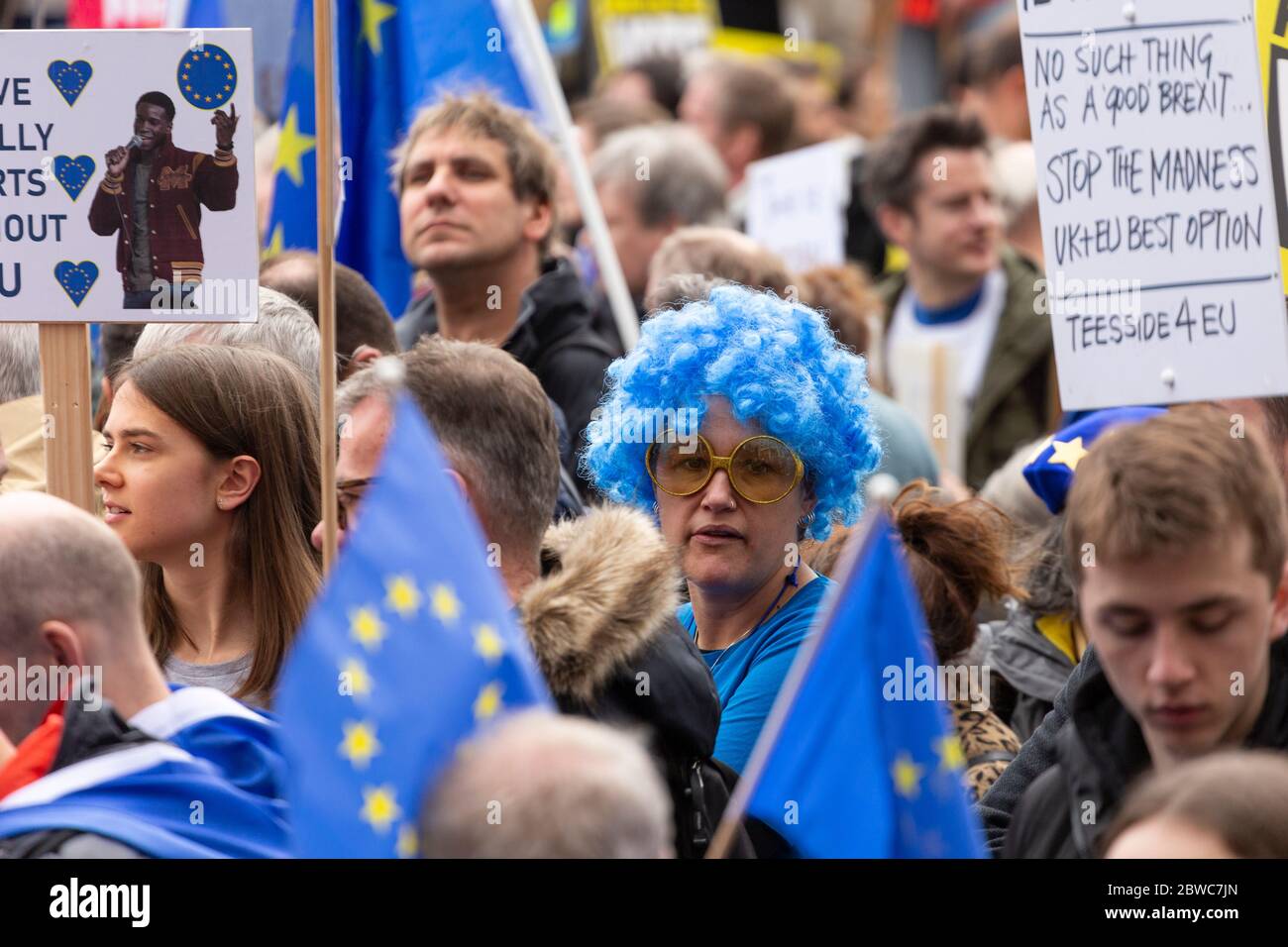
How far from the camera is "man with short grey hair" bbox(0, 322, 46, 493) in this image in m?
4.51

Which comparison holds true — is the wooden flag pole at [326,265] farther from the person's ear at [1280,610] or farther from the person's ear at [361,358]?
the person's ear at [1280,610]

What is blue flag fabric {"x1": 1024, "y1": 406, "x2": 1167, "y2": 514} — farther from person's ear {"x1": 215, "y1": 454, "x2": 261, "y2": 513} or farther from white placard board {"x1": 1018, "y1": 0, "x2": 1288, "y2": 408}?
person's ear {"x1": 215, "y1": 454, "x2": 261, "y2": 513}

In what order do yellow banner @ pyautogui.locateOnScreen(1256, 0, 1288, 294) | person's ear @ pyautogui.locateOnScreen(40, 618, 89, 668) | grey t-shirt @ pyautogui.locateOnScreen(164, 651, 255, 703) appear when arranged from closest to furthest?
person's ear @ pyautogui.locateOnScreen(40, 618, 89, 668) < grey t-shirt @ pyautogui.locateOnScreen(164, 651, 255, 703) < yellow banner @ pyautogui.locateOnScreen(1256, 0, 1288, 294)

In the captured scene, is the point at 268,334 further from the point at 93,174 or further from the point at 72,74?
the point at 72,74

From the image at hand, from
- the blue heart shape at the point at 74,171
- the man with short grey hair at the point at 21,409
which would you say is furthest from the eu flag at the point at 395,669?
the man with short grey hair at the point at 21,409

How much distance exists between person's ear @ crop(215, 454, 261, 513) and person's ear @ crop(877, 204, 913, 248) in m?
4.61

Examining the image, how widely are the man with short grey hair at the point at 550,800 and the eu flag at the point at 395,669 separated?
9 centimetres

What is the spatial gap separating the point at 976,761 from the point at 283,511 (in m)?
1.48

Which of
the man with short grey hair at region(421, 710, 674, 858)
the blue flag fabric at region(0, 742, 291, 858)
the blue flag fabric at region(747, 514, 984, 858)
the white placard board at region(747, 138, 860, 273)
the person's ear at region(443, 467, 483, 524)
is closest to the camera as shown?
the man with short grey hair at region(421, 710, 674, 858)

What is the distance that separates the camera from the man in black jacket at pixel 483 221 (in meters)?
5.64

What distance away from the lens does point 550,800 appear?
2.07 m

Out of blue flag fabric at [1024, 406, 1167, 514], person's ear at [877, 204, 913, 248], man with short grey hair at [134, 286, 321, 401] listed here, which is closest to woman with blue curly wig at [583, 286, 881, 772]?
blue flag fabric at [1024, 406, 1167, 514]

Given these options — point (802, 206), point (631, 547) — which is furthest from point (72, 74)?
point (802, 206)
